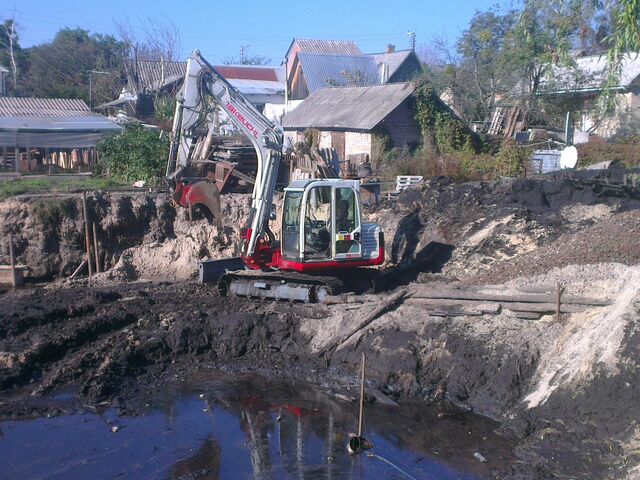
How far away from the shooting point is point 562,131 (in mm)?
30375

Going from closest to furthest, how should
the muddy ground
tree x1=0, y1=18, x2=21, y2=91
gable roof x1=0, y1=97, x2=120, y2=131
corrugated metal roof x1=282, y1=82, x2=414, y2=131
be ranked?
the muddy ground → corrugated metal roof x1=282, y1=82, x2=414, y2=131 → gable roof x1=0, y1=97, x2=120, y2=131 → tree x1=0, y1=18, x2=21, y2=91

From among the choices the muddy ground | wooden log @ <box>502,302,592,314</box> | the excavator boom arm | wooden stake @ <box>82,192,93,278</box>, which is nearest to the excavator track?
the muddy ground

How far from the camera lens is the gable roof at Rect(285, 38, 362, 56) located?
166 ft

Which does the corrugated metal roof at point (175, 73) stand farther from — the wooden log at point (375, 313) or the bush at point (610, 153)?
the wooden log at point (375, 313)

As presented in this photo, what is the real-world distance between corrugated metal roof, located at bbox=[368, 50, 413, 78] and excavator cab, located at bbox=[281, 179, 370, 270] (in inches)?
1219

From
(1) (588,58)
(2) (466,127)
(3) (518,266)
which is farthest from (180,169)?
Result: (1) (588,58)

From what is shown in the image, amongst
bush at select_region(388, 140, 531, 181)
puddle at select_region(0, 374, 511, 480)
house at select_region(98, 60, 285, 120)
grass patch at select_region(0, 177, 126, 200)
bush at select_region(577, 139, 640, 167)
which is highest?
house at select_region(98, 60, 285, 120)

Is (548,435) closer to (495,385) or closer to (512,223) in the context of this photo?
(495,385)

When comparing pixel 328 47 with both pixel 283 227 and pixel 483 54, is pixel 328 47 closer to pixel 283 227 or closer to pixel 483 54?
pixel 483 54

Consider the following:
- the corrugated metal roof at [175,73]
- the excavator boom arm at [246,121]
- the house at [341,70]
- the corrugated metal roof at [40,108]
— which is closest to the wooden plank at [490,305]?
the excavator boom arm at [246,121]

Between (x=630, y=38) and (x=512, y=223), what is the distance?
6.50 meters

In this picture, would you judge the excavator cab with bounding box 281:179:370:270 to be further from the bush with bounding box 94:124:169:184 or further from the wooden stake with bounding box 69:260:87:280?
the bush with bounding box 94:124:169:184

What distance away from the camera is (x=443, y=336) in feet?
39.4

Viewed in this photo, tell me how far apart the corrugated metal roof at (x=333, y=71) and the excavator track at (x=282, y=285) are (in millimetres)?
27650
